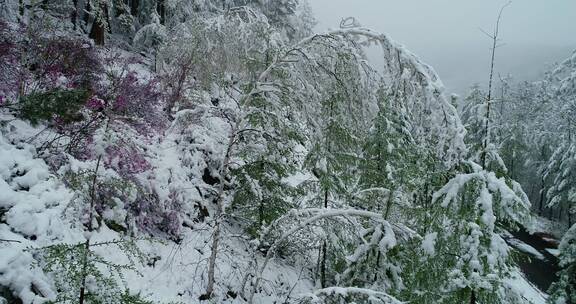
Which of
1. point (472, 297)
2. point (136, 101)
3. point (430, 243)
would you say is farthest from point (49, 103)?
point (472, 297)

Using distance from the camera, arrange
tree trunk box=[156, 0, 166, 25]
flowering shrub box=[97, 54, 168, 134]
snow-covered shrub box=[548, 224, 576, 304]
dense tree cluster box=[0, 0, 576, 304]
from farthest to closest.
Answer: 1. tree trunk box=[156, 0, 166, 25]
2. snow-covered shrub box=[548, 224, 576, 304]
3. flowering shrub box=[97, 54, 168, 134]
4. dense tree cluster box=[0, 0, 576, 304]

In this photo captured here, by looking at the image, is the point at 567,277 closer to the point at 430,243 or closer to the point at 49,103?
the point at 430,243

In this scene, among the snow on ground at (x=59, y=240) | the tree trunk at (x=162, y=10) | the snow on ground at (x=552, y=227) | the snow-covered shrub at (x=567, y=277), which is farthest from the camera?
the snow on ground at (x=552, y=227)

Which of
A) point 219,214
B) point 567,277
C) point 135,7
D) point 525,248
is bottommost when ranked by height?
point 525,248

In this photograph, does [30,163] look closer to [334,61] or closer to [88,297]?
[88,297]

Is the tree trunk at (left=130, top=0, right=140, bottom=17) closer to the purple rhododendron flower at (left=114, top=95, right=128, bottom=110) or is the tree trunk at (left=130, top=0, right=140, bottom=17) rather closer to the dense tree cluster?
the dense tree cluster

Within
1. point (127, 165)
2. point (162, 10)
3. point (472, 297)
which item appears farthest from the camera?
point (162, 10)

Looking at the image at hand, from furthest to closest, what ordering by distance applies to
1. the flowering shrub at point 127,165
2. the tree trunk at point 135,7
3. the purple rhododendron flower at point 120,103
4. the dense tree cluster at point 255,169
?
the tree trunk at point 135,7, the purple rhododendron flower at point 120,103, the flowering shrub at point 127,165, the dense tree cluster at point 255,169

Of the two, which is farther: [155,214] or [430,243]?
[155,214]

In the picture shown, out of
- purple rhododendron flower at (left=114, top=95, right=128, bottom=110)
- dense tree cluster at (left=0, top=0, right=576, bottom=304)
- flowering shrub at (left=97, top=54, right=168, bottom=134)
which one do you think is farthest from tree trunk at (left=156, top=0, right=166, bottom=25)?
purple rhododendron flower at (left=114, top=95, right=128, bottom=110)

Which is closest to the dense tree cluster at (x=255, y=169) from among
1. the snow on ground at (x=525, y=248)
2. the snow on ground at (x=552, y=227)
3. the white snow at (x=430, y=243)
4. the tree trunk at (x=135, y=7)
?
the white snow at (x=430, y=243)

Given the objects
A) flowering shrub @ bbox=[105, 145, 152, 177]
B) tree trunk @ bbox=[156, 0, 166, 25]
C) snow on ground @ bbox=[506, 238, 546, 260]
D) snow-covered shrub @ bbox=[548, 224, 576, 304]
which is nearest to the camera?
flowering shrub @ bbox=[105, 145, 152, 177]

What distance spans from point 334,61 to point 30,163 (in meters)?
6.06

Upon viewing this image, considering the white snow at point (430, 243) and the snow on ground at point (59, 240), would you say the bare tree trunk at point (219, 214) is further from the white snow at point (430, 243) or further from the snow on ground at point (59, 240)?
the white snow at point (430, 243)
